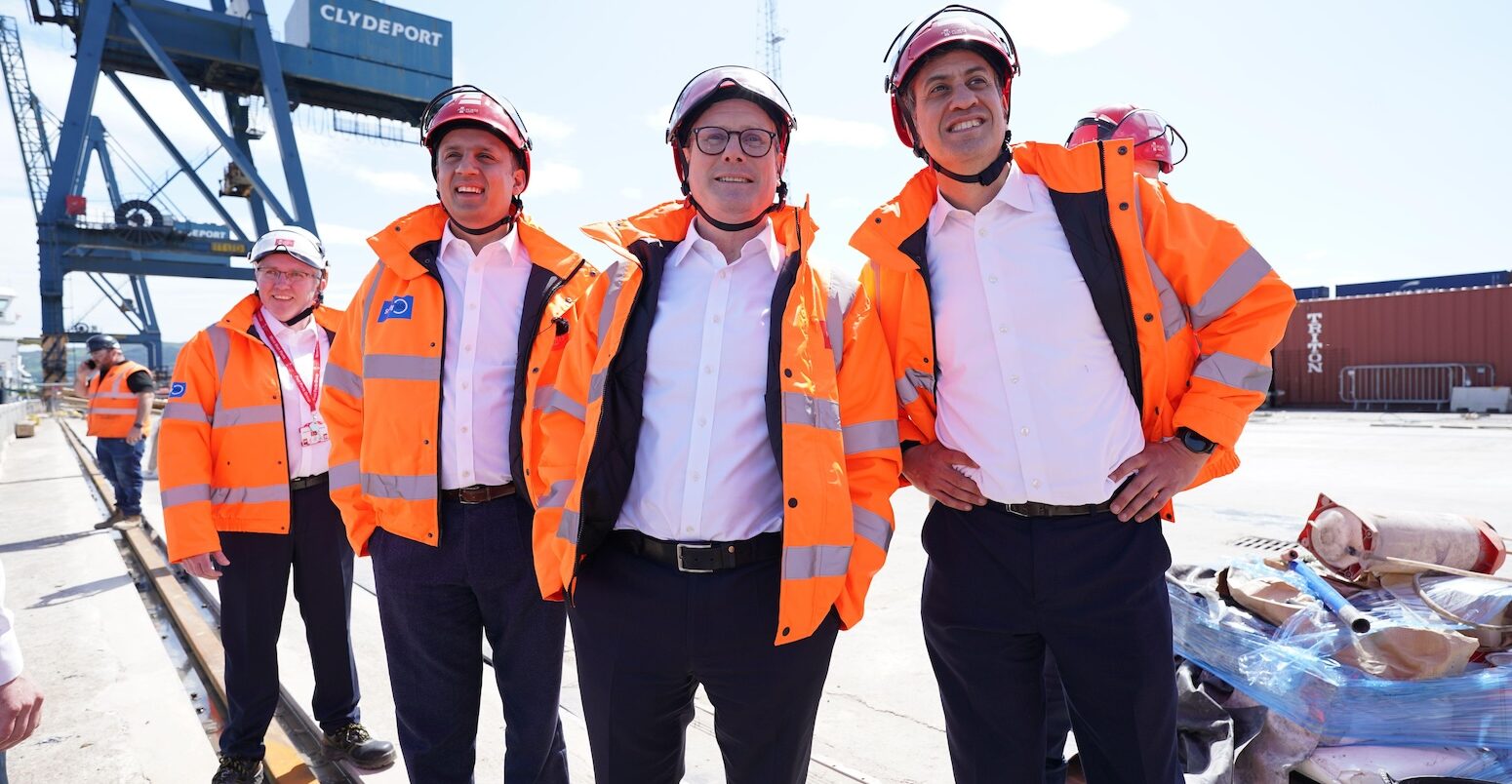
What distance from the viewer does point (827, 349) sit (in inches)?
70.4

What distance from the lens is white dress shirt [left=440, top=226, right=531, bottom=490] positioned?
2.25 metres

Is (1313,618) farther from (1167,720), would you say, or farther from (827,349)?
(827,349)

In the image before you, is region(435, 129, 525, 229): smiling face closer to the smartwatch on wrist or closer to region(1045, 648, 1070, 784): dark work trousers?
the smartwatch on wrist

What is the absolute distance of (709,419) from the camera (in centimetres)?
178

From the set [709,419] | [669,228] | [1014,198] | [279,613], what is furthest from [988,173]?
[279,613]

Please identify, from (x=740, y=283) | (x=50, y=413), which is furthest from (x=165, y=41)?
(x=740, y=283)

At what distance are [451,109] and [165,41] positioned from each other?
3002 cm

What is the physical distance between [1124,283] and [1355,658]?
1.56m

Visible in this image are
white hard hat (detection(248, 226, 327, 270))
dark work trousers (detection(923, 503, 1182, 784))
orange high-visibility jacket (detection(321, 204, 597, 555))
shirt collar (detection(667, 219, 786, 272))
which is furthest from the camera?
white hard hat (detection(248, 226, 327, 270))

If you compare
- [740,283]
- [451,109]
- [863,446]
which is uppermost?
[451,109]

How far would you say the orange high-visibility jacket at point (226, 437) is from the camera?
2.89 meters

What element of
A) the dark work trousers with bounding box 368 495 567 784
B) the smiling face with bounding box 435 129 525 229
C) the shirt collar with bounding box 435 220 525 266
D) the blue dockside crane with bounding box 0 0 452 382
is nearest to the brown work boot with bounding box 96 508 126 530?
the dark work trousers with bounding box 368 495 567 784

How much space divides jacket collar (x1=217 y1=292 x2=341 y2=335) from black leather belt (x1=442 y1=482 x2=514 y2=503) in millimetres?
1465

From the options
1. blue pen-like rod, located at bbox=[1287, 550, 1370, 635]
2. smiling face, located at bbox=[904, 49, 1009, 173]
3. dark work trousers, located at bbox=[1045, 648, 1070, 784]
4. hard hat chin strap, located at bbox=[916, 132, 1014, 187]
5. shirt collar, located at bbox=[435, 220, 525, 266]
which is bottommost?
dark work trousers, located at bbox=[1045, 648, 1070, 784]
